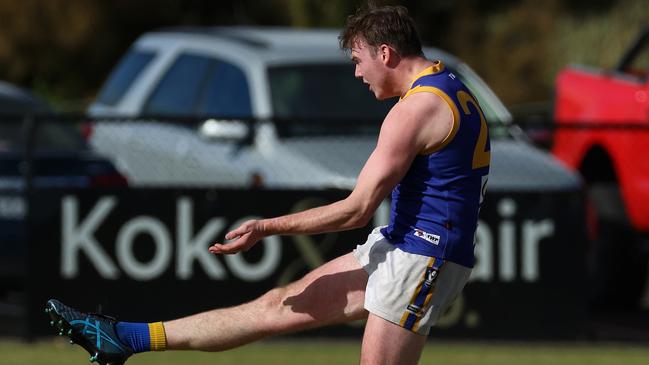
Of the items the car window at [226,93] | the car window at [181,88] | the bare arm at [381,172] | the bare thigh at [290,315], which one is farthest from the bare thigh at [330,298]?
the car window at [181,88]

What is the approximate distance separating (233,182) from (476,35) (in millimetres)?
16023

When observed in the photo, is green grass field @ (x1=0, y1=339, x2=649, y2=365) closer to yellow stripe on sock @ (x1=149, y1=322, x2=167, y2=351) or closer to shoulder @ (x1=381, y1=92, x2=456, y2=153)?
yellow stripe on sock @ (x1=149, y1=322, x2=167, y2=351)

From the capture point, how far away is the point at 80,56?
29.5 meters

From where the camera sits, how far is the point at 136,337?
6602 mm

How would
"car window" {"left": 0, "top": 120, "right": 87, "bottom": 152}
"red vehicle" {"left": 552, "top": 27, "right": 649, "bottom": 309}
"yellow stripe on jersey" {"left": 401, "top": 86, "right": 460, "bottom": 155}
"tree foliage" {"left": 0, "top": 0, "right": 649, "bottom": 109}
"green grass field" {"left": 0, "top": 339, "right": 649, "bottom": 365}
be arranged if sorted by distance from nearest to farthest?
1. "yellow stripe on jersey" {"left": 401, "top": 86, "right": 460, "bottom": 155}
2. "green grass field" {"left": 0, "top": 339, "right": 649, "bottom": 365}
3. "red vehicle" {"left": 552, "top": 27, "right": 649, "bottom": 309}
4. "car window" {"left": 0, "top": 120, "right": 87, "bottom": 152}
5. "tree foliage" {"left": 0, "top": 0, "right": 649, "bottom": 109}

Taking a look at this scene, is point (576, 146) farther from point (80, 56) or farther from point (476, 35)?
point (80, 56)

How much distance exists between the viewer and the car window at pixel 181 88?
12.4m

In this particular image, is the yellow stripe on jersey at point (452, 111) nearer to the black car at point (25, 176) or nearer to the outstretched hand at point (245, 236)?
the outstretched hand at point (245, 236)

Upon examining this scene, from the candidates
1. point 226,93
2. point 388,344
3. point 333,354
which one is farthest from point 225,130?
point 388,344

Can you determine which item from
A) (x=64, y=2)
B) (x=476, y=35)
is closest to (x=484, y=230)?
(x=476, y=35)

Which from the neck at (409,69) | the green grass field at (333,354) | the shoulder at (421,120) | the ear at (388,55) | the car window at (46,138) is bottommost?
the green grass field at (333,354)

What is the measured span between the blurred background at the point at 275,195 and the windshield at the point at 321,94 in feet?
0.04

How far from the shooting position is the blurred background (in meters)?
11.0

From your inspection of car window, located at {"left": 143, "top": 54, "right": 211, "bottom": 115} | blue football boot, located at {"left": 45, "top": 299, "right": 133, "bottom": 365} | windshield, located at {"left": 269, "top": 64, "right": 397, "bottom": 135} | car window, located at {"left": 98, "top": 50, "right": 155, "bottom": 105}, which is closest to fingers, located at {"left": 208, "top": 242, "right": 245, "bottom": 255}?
blue football boot, located at {"left": 45, "top": 299, "right": 133, "bottom": 365}
